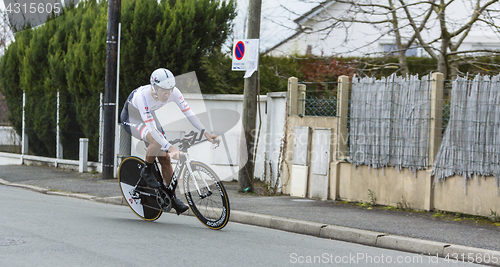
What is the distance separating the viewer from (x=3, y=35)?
3053 centimetres

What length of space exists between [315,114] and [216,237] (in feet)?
14.5

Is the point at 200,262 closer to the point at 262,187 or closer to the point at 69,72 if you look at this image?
the point at 262,187

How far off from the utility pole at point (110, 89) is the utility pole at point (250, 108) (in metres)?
3.54

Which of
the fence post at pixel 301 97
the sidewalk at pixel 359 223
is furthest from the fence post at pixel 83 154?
the fence post at pixel 301 97

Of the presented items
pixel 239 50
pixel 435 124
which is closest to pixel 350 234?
pixel 435 124

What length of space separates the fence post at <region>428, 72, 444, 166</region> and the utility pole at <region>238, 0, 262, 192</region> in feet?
10.5

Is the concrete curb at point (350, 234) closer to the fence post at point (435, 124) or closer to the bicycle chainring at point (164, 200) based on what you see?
the bicycle chainring at point (164, 200)

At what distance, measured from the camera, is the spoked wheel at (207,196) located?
597 cm

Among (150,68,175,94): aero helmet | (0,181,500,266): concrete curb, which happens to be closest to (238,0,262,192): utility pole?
(0,181,500,266): concrete curb

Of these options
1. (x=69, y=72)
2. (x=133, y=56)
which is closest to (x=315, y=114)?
(x=133, y=56)

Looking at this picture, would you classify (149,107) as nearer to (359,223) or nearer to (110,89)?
(359,223)

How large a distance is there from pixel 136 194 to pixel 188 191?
3.07 feet

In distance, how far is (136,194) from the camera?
682 cm

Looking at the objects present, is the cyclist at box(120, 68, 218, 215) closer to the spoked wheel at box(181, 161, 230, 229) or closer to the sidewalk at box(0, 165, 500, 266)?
the spoked wheel at box(181, 161, 230, 229)
